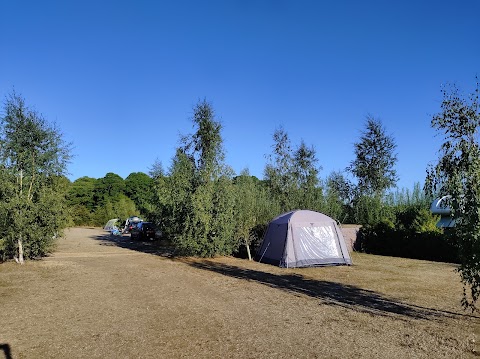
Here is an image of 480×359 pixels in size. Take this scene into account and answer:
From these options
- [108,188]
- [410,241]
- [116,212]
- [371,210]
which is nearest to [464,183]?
[410,241]

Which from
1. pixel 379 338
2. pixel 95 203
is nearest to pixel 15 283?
pixel 379 338

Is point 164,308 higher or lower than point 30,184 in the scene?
lower

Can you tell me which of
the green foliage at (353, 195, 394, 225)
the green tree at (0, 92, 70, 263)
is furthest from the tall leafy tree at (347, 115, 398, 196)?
the green tree at (0, 92, 70, 263)

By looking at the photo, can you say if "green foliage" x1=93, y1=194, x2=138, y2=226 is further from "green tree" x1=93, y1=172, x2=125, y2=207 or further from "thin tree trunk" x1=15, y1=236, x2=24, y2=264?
"thin tree trunk" x1=15, y1=236, x2=24, y2=264

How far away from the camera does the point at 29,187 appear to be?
52.4 feet

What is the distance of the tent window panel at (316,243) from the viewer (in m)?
15.9

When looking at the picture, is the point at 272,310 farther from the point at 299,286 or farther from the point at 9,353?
the point at 9,353

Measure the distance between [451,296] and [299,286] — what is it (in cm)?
380

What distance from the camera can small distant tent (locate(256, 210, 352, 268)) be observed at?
1581 centimetres

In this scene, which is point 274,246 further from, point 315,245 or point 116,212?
point 116,212

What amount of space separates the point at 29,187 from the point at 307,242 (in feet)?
36.2

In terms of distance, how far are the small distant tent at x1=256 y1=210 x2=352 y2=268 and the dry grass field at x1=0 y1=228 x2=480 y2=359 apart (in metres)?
1.44

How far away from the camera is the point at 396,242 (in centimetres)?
2119

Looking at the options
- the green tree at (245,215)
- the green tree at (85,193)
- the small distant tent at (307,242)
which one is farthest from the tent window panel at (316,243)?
the green tree at (85,193)
